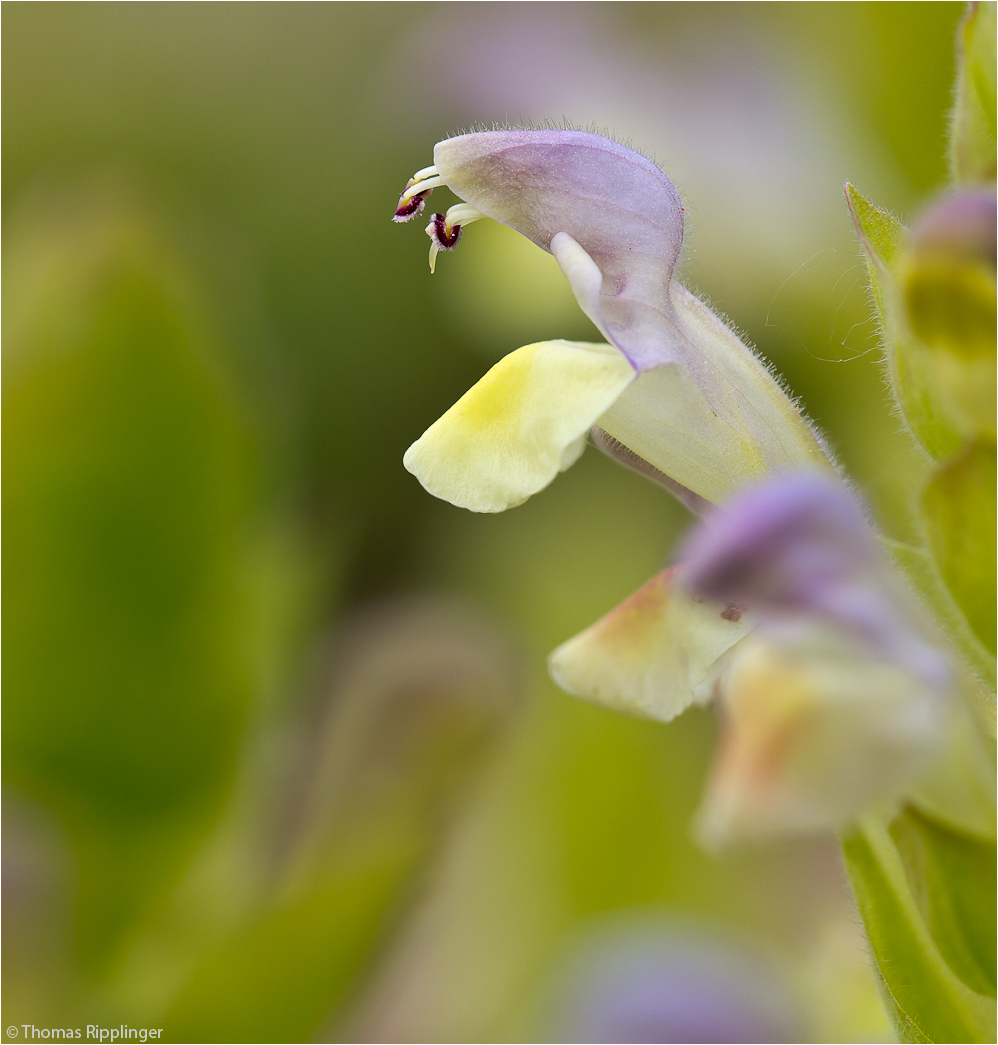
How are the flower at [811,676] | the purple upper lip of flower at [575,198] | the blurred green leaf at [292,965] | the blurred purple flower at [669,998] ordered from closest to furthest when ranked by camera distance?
the flower at [811,676] → the purple upper lip of flower at [575,198] → the blurred green leaf at [292,965] → the blurred purple flower at [669,998]

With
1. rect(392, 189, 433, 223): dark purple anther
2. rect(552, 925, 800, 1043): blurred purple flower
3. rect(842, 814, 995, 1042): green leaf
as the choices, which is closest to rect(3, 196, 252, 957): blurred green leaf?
rect(552, 925, 800, 1043): blurred purple flower

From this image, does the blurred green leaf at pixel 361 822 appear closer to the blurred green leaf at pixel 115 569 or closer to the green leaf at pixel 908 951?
the blurred green leaf at pixel 115 569

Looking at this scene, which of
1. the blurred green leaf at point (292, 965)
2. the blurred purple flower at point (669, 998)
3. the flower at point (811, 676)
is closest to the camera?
the flower at point (811, 676)

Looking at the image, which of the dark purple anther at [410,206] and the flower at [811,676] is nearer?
the flower at [811,676]

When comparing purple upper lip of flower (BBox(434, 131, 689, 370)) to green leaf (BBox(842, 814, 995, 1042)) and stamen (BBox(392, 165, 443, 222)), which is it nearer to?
stamen (BBox(392, 165, 443, 222))

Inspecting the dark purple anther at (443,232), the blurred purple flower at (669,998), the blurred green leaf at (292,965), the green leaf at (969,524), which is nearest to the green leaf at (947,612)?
the green leaf at (969,524)

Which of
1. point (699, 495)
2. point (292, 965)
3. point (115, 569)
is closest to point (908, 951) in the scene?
point (699, 495)
